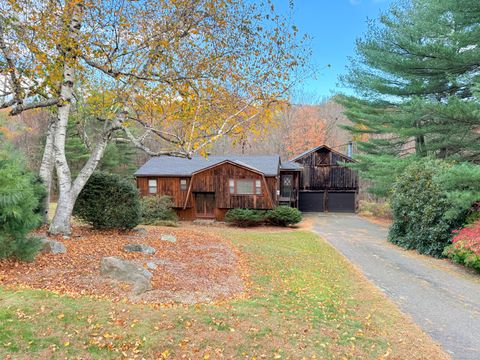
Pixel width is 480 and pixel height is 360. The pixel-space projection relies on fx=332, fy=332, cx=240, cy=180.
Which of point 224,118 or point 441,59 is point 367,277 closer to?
point 224,118

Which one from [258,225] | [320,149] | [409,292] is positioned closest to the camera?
[409,292]

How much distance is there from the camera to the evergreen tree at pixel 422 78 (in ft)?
47.9

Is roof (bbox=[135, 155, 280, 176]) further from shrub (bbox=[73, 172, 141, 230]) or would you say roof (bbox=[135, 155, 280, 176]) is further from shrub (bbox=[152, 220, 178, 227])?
shrub (bbox=[73, 172, 141, 230])

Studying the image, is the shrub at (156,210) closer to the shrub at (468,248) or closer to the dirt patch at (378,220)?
the dirt patch at (378,220)

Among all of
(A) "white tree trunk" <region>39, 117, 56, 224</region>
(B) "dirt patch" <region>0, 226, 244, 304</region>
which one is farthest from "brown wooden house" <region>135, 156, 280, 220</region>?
(A) "white tree trunk" <region>39, 117, 56, 224</region>

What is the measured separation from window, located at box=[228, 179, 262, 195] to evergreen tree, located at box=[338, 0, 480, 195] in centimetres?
741

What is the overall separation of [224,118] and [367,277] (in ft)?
21.6

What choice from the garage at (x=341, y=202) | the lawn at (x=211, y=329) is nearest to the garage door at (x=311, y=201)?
the garage at (x=341, y=202)

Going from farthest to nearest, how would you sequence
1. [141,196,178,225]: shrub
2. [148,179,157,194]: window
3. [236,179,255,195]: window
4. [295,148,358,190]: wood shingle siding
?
[295,148,358,190]: wood shingle siding
[148,179,157,194]: window
[236,179,255,195]: window
[141,196,178,225]: shrub

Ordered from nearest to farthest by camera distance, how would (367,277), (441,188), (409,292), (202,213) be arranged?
(409,292)
(367,277)
(441,188)
(202,213)

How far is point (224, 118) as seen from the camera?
36.4 feet

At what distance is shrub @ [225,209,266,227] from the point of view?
2162 centimetres

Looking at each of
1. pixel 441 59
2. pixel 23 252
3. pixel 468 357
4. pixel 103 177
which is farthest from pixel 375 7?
pixel 23 252

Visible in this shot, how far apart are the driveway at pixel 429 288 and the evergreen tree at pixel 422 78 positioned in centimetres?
639
